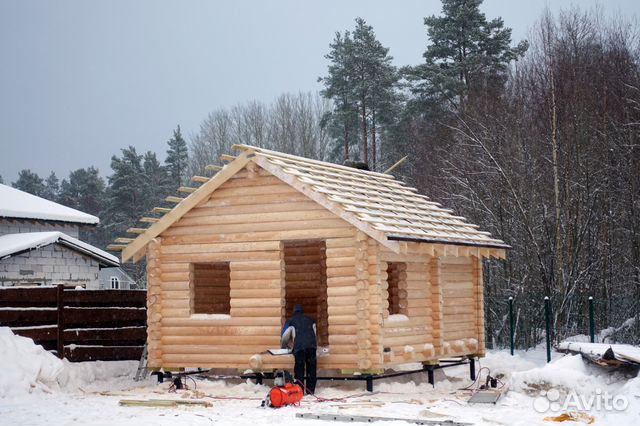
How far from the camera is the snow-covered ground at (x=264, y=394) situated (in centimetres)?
1207

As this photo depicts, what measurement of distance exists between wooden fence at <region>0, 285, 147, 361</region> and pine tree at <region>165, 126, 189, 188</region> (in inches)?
1702

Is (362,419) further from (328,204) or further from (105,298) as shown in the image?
(105,298)

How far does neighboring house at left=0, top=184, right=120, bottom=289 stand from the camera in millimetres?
24719

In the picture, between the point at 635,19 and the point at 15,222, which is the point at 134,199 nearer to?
the point at 15,222

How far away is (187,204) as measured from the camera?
16484 millimetres

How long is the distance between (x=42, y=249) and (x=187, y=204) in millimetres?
10796

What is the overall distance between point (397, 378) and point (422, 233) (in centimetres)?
320

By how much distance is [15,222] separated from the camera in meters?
28.1

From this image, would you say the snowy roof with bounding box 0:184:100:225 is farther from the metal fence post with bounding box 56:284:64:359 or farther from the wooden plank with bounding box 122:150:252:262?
the wooden plank with bounding box 122:150:252:262

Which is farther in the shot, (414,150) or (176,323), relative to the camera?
(414,150)

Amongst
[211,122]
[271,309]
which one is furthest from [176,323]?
[211,122]

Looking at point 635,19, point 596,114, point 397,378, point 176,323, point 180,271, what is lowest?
point 397,378

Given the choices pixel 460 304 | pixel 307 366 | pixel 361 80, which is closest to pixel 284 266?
pixel 307 366

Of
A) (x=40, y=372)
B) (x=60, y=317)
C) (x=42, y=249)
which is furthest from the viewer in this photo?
(x=42, y=249)
